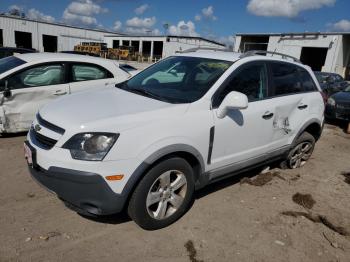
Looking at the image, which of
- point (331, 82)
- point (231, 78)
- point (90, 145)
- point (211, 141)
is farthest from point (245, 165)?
point (331, 82)

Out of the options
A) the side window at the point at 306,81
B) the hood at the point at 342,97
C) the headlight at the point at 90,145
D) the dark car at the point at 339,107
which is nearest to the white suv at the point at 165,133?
the headlight at the point at 90,145

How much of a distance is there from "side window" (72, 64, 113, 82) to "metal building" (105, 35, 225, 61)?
35089 millimetres

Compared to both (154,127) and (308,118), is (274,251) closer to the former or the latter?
(154,127)

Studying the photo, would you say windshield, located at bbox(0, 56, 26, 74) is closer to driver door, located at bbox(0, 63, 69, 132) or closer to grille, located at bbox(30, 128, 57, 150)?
driver door, located at bbox(0, 63, 69, 132)

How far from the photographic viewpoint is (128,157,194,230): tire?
3.02 m

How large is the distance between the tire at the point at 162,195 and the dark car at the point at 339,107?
24.7 ft

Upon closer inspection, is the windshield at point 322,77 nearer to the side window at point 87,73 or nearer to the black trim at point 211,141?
the side window at point 87,73

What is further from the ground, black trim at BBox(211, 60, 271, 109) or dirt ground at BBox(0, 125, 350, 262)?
black trim at BBox(211, 60, 271, 109)

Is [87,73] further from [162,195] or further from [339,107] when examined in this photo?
[339,107]

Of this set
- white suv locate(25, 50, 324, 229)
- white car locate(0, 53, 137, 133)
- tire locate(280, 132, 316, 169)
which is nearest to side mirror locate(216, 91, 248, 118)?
white suv locate(25, 50, 324, 229)

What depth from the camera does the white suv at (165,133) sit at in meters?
2.81

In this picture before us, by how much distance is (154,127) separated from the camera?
118 inches

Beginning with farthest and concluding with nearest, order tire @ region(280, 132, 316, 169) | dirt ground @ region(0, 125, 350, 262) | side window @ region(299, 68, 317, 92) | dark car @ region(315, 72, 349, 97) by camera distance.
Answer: dark car @ region(315, 72, 349, 97) < tire @ region(280, 132, 316, 169) < side window @ region(299, 68, 317, 92) < dirt ground @ region(0, 125, 350, 262)

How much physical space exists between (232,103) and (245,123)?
1.81 ft
